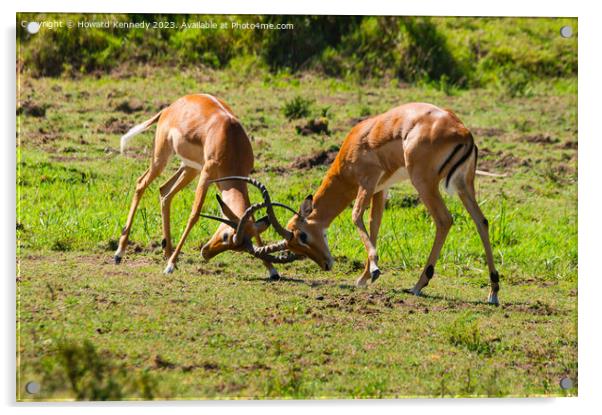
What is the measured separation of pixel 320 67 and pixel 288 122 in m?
0.58

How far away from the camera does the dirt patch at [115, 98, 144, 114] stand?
907cm

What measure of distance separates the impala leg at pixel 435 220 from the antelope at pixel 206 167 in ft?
2.87

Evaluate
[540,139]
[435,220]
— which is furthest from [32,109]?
[540,139]

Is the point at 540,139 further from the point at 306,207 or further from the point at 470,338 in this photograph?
the point at 470,338

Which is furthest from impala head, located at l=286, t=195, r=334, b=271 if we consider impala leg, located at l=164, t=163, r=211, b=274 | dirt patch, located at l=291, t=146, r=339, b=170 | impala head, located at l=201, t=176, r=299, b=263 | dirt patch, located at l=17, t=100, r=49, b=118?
dirt patch, located at l=17, t=100, r=49, b=118

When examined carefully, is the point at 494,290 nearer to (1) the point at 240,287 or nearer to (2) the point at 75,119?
(1) the point at 240,287

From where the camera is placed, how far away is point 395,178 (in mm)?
8047

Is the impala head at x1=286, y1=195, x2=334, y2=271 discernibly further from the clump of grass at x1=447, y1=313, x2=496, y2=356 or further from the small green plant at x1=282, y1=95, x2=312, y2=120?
the small green plant at x1=282, y1=95, x2=312, y2=120

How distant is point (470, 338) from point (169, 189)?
243 centimetres

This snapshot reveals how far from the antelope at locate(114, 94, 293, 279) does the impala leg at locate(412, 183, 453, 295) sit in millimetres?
876

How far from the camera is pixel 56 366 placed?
682cm

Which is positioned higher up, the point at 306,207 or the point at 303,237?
the point at 306,207

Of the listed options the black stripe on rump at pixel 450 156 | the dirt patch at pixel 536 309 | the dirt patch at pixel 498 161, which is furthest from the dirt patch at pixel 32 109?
the dirt patch at pixel 498 161
